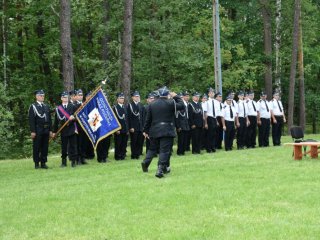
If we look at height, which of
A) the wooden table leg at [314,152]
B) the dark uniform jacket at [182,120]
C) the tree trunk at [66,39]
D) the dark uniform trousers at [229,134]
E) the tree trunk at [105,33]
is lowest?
the wooden table leg at [314,152]

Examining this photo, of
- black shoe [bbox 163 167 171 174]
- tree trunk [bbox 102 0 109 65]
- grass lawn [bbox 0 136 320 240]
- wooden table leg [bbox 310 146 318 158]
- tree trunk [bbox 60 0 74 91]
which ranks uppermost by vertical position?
tree trunk [bbox 102 0 109 65]

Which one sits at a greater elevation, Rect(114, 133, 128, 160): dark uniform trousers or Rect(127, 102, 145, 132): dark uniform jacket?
Rect(127, 102, 145, 132): dark uniform jacket

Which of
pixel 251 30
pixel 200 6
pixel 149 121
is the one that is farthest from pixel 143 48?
pixel 149 121

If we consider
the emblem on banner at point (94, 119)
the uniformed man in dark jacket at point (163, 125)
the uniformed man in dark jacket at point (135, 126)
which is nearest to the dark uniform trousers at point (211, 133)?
the uniformed man in dark jacket at point (135, 126)

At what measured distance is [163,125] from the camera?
40.5 ft

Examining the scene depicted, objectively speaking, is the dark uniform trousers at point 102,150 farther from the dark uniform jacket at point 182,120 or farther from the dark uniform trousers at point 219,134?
the dark uniform trousers at point 219,134

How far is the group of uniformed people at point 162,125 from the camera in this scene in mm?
12531

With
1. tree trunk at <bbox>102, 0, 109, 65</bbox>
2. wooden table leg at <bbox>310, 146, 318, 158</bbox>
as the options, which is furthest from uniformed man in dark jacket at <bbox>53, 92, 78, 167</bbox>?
tree trunk at <bbox>102, 0, 109, 65</bbox>

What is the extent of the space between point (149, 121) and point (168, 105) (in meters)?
0.57

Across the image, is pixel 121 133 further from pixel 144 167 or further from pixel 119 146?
pixel 144 167

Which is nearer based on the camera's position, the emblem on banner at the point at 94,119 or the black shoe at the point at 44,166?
the black shoe at the point at 44,166

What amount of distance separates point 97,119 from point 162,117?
4.33m

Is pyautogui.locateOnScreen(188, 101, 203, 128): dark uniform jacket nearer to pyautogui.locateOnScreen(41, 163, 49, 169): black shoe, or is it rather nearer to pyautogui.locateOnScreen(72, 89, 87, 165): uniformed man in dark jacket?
pyautogui.locateOnScreen(72, 89, 87, 165): uniformed man in dark jacket

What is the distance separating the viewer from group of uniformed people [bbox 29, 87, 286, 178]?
12531mm
